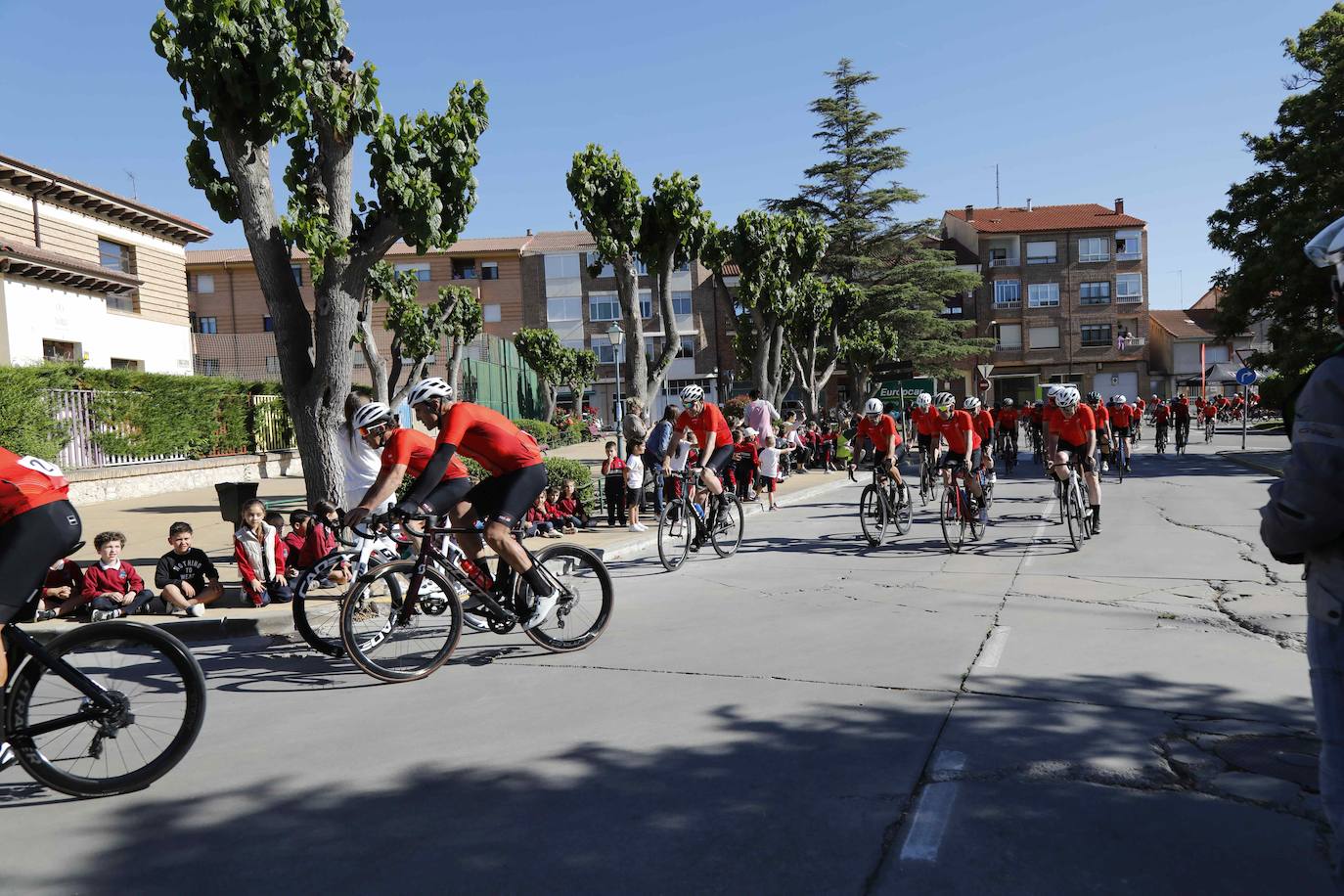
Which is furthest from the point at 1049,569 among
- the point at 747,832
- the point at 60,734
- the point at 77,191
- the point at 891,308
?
the point at 891,308

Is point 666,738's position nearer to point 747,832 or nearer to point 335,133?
point 747,832

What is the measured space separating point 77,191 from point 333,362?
21373mm

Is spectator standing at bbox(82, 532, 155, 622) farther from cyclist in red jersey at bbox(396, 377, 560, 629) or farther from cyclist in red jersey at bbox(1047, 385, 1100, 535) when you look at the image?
cyclist in red jersey at bbox(1047, 385, 1100, 535)

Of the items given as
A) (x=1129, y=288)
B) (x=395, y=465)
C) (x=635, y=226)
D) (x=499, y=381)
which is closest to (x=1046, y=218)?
(x=1129, y=288)

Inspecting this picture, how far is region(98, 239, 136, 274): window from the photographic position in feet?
95.4

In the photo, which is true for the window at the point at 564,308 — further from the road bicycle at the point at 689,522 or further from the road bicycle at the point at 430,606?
the road bicycle at the point at 430,606

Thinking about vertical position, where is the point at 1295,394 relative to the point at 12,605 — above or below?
above

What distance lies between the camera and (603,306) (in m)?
68.0

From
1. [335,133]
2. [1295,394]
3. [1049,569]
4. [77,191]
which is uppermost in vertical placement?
[77,191]

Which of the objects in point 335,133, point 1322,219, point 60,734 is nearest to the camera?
point 60,734

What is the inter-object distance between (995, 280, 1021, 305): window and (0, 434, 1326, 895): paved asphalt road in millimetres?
65875

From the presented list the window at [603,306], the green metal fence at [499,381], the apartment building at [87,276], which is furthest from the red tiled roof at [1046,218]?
the apartment building at [87,276]

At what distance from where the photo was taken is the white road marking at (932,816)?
3359 millimetres

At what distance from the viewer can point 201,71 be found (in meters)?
9.48
